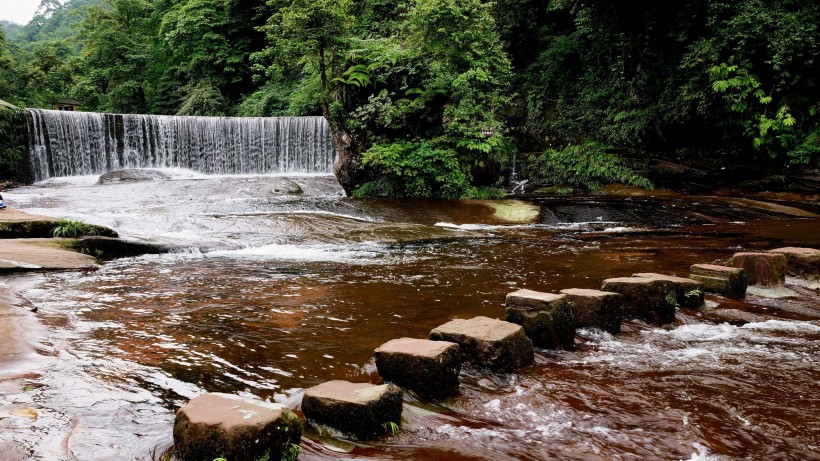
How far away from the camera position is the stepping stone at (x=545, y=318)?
4035 mm

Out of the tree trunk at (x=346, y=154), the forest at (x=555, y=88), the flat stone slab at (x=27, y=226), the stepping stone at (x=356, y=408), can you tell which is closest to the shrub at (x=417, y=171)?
the forest at (x=555, y=88)

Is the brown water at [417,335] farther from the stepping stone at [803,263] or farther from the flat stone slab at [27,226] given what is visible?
the flat stone slab at [27,226]

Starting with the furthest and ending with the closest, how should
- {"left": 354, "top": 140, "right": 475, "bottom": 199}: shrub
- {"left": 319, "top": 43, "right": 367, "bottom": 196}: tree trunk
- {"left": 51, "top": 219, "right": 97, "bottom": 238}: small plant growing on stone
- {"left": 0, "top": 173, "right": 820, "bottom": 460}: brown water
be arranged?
1. {"left": 319, "top": 43, "right": 367, "bottom": 196}: tree trunk
2. {"left": 354, "top": 140, "right": 475, "bottom": 199}: shrub
3. {"left": 51, "top": 219, "right": 97, "bottom": 238}: small plant growing on stone
4. {"left": 0, "top": 173, "right": 820, "bottom": 460}: brown water

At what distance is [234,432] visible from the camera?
87.0 inches

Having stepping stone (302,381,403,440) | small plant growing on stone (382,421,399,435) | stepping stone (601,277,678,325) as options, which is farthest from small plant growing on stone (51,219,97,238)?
stepping stone (601,277,678,325)

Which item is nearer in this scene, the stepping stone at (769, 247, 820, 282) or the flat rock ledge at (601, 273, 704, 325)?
the flat rock ledge at (601, 273, 704, 325)

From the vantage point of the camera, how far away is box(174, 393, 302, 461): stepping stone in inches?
87.2

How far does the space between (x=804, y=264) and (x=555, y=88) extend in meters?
15.4

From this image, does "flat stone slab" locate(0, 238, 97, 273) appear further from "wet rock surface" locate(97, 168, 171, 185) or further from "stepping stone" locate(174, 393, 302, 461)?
"wet rock surface" locate(97, 168, 171, 185)

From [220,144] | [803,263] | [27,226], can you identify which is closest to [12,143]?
[220,144]

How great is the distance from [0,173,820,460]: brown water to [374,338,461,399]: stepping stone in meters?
0.12

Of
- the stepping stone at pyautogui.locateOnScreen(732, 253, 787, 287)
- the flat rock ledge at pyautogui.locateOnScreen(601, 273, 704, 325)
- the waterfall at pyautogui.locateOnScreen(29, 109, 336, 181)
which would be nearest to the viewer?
the flat rock ledge at pyautogui.locateOnScreen(601, 273, 704, 325)

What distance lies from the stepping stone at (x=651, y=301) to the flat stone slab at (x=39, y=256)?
6.79 m

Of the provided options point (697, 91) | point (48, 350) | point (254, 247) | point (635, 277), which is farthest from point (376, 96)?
point (48, 350)
